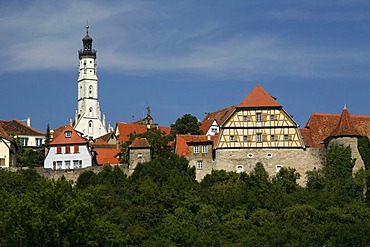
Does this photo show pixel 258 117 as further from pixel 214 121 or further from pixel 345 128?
pixel 214 121

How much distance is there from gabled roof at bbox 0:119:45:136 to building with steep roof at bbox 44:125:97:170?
22.4m

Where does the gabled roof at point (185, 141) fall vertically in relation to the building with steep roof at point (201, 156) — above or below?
above

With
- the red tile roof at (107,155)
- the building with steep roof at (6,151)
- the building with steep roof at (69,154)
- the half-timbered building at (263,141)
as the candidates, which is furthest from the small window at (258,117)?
the building with steep roof at (6,151)

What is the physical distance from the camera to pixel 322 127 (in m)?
98.8

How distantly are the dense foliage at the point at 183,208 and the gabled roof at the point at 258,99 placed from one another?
226 inches

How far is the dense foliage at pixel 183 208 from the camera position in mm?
78125

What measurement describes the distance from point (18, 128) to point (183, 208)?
43.4 meters

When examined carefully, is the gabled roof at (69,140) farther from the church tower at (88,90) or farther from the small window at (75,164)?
the church tower at (88,90)

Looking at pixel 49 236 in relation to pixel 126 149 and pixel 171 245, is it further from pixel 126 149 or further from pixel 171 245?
pixel 126 149

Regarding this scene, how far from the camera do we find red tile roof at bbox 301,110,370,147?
97.1m

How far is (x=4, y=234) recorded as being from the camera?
77750mm

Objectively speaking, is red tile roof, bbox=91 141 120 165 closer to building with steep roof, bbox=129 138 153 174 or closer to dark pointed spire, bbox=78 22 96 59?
building with steep roof, bbox=129 138 153 174

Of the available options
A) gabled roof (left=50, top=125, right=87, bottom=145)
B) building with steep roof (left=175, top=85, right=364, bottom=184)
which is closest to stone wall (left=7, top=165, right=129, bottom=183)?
gabled roof (left=50, top=125, right=87, bottom=145)

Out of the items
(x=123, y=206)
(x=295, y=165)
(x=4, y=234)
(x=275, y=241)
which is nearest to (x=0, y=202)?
(x=4, y=234)
